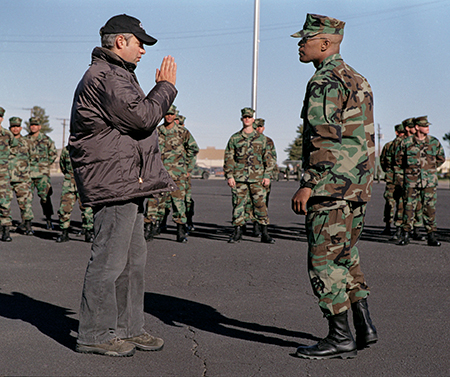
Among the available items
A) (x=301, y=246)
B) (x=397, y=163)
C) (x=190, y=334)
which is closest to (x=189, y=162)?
(x=301, y=246)

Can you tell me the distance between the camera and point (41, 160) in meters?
11.2

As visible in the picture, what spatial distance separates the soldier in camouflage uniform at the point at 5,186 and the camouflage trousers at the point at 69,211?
846 millimetres

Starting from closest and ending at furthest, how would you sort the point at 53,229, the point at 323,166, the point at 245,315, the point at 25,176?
the point at 323,166 → the point at 245,315 → the point at 25,176 → the point at 53,229

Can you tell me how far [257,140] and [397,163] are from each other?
2571mm

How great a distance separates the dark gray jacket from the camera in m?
3.52

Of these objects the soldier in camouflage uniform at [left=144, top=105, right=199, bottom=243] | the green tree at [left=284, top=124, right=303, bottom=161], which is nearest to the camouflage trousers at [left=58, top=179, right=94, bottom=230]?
the soldier in camouflage uniform at [left=144, top=105, right=199, bottom=243]

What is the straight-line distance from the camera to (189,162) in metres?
10.4

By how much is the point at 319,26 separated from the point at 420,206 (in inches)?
267

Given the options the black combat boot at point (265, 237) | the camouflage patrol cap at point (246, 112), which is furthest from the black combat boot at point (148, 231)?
the camouflage patrol cap at point (246, 112)

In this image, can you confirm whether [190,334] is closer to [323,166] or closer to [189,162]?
[323,166]

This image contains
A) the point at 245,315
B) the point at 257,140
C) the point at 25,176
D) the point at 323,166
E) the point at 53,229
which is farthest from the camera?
the point at 53,229

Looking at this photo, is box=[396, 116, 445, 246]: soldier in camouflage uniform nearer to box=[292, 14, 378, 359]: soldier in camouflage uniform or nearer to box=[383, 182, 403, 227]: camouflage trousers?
box=[383, 182, 403, 227]: camouflage trousers

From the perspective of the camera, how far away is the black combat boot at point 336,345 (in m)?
3.66

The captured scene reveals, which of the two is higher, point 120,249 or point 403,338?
point 120,249
